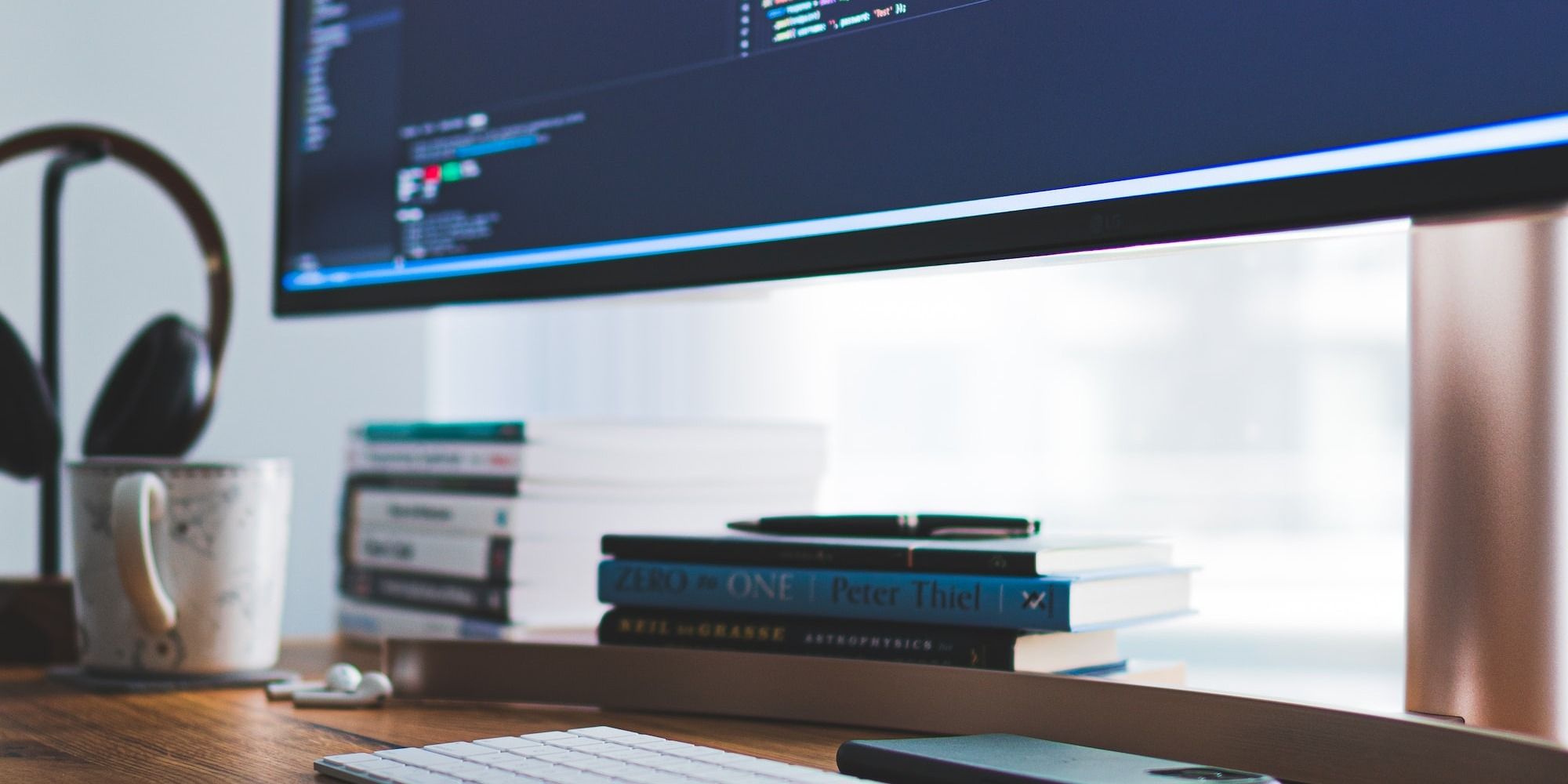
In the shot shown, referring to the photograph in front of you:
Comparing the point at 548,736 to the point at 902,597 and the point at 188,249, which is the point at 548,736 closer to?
the point at 902,597

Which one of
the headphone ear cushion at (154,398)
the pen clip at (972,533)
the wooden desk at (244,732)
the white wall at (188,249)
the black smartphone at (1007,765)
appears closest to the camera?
the black smartphone at (1007,765)

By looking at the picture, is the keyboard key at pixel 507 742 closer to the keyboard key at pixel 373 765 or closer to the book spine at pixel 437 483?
the keyboard key at pixel 373 765

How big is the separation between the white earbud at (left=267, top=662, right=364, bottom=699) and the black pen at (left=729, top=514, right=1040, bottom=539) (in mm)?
227

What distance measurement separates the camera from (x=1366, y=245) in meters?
1.15

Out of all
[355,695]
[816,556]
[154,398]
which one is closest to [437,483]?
[154,398]

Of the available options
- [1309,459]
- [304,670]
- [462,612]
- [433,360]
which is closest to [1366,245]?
[1309,459]

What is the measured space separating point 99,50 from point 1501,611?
1.30 m

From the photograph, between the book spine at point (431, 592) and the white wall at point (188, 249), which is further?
the white wall at point (188, 249)

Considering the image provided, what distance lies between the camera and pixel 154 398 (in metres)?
0.81

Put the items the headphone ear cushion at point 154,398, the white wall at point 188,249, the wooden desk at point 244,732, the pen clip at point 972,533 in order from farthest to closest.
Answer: the white wall at point 188,249, the headphone ear cushion at point 154,398, the pen clip at point 972,533, the wooden desk at point 244,732

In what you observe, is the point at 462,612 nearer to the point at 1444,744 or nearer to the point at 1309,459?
the point at 1444,744

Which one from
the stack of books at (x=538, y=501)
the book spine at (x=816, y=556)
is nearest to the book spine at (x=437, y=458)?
the stack of books at (x=538, y=501)

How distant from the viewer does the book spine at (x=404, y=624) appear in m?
0.87

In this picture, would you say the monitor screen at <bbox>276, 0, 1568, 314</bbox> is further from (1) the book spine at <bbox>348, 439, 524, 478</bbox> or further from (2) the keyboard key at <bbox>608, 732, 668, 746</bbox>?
(2) the keyboard key at <bbox>608, 732, 668, 746</bbox>
